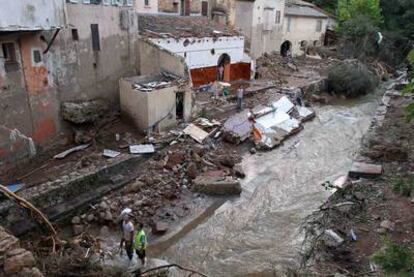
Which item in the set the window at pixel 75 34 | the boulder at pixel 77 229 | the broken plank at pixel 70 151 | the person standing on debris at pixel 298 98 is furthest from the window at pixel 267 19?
the boulder at pixel 77 229

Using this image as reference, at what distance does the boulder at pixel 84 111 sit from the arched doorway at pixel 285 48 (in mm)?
24749

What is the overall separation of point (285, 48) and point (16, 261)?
35.7 meters

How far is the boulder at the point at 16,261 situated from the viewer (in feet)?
19.5

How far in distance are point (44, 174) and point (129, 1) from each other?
8.76m

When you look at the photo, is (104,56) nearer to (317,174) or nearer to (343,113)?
(317,174)

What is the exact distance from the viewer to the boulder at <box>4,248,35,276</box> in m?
5.95

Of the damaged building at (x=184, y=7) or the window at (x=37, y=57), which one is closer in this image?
the window at (x=37, y=57)

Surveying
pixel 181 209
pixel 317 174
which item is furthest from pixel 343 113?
pixel 181 209

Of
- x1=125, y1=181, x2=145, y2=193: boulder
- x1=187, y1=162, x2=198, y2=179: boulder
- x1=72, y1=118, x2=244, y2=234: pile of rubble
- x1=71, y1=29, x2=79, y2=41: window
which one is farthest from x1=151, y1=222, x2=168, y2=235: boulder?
x1=71, y1=29, x2=79, y2=41: window

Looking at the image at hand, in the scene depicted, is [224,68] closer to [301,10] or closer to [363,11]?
[301,10]

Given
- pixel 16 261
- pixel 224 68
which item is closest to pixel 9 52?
pixel 16 261

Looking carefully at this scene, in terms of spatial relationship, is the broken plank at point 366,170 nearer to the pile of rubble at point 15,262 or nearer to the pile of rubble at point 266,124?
the pile of rubble at point 266,124

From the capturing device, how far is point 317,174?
16969 millimetres

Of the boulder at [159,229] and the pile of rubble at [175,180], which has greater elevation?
the pile of rubble at [175,180]
